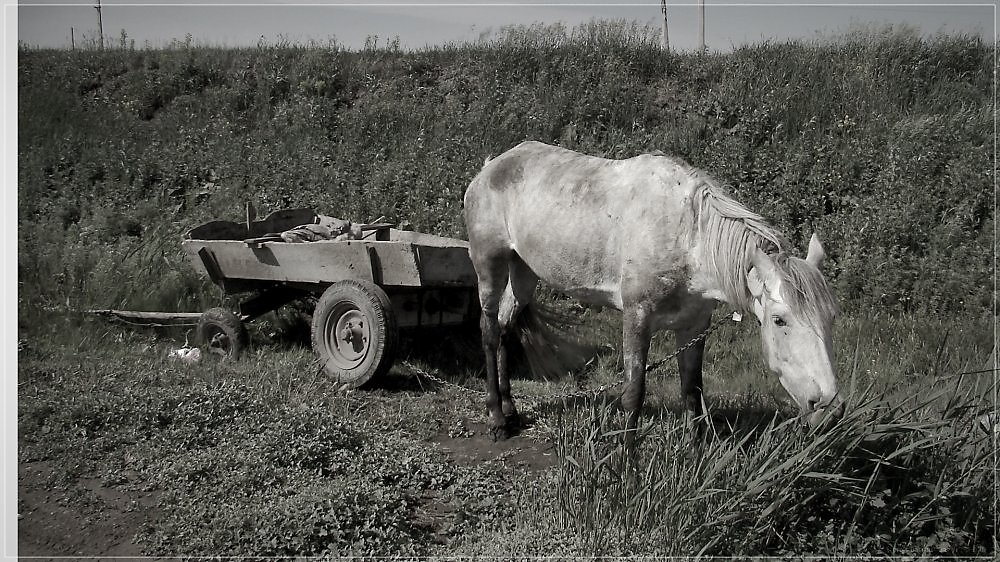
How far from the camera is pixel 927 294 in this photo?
26.4 ft

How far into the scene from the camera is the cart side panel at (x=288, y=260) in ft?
20.7

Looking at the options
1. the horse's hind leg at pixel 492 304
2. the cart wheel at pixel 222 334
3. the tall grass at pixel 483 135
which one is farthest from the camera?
the tall grass at pixel 483 135

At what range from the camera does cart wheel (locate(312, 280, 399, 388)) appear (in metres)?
5.95

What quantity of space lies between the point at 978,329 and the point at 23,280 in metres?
9.66

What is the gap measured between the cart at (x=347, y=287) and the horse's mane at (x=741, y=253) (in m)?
2.47

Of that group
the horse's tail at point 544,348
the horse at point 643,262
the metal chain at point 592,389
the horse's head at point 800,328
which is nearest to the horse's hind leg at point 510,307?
the horse at point 643,262

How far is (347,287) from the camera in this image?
620 centimetres

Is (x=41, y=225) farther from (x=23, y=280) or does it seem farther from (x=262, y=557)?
(x=262, y=557)

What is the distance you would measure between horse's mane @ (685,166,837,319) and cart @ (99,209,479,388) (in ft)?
8.09

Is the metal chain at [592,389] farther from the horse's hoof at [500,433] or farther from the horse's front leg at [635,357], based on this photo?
the horse's hoof at [500,433]

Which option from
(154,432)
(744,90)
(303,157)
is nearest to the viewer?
(154,432)

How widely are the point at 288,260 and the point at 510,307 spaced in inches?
83.9

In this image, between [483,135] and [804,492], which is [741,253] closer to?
[804,492]

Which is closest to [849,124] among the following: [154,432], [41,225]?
[154,432]
